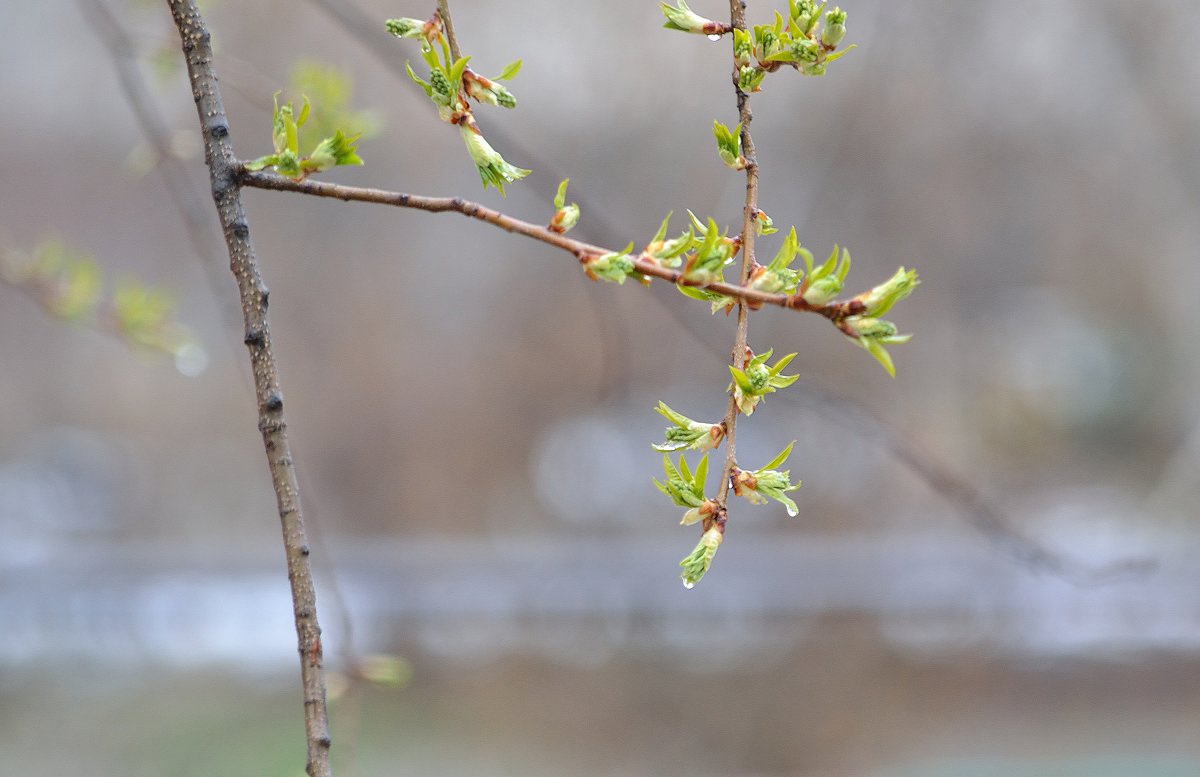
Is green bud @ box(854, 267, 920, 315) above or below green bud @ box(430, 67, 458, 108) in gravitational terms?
below

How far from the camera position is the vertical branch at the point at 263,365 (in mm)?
261

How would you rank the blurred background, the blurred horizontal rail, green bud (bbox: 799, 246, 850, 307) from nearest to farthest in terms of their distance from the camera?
green bud (bbox: 799, 246, 850, 307) → the blurred horizontal rail → the blurred background

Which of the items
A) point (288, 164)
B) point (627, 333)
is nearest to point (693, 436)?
point (288, 164)

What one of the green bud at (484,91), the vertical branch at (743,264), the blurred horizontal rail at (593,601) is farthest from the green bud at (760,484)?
the blurred horizontal rail at (593,601)

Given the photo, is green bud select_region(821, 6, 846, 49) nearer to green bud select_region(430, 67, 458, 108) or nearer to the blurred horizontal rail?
green bud select_region(430, 67, 458, 108)

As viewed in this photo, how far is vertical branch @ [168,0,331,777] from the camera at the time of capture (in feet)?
0.86

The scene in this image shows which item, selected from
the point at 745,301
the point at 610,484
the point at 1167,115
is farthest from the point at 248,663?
the point at 1167,115

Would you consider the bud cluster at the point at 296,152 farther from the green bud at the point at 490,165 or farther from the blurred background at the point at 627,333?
the blurred background at the point at 627,333

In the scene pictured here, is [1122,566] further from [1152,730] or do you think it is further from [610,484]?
[610,484]

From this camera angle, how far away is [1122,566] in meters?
0.55

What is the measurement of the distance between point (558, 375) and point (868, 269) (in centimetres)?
69

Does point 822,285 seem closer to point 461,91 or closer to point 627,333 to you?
point 461,91

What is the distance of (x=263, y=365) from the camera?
0.27 metres

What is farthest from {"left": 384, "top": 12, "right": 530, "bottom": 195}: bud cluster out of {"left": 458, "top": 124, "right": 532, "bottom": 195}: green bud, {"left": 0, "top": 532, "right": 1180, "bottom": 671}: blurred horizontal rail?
{"left": 0, "top": 532, "right": 1180, "bottom": 671}: blurred horizontal rail
